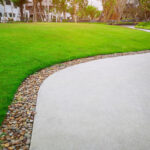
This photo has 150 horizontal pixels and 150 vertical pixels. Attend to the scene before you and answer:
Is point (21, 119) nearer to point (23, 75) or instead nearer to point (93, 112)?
point (93, 112)

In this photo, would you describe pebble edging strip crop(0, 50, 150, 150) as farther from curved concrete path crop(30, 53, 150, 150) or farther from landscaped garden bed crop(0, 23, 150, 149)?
curved concrete path crop(30, 53, 150, 150)

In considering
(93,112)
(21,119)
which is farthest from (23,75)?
(93,112)

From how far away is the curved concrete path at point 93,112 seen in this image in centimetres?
271

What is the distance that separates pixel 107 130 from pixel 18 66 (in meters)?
4.48

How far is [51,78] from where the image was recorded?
5.48 meters

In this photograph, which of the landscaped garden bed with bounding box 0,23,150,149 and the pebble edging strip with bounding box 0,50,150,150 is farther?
the landscaped garden bed with bounding box 0,23,150,149

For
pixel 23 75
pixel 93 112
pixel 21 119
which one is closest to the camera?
pixel 21 119

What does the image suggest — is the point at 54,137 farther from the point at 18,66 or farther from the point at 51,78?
the point at 18,66

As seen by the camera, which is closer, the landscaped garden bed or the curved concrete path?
the curved concrete path

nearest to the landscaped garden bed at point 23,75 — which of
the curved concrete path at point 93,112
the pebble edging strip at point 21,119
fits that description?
the pebble edging strip at point 21,119

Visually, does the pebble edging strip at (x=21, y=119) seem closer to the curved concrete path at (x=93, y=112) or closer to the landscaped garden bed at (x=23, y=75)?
the landscaped garden bed at (x=23, y=75)

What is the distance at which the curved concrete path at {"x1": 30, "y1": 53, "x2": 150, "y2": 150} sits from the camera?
8.89ft

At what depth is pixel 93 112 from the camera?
3.51 metres

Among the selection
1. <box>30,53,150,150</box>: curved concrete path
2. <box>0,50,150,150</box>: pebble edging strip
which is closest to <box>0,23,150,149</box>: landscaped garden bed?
<box>0,50,150,150</box>: pebble edging strip
